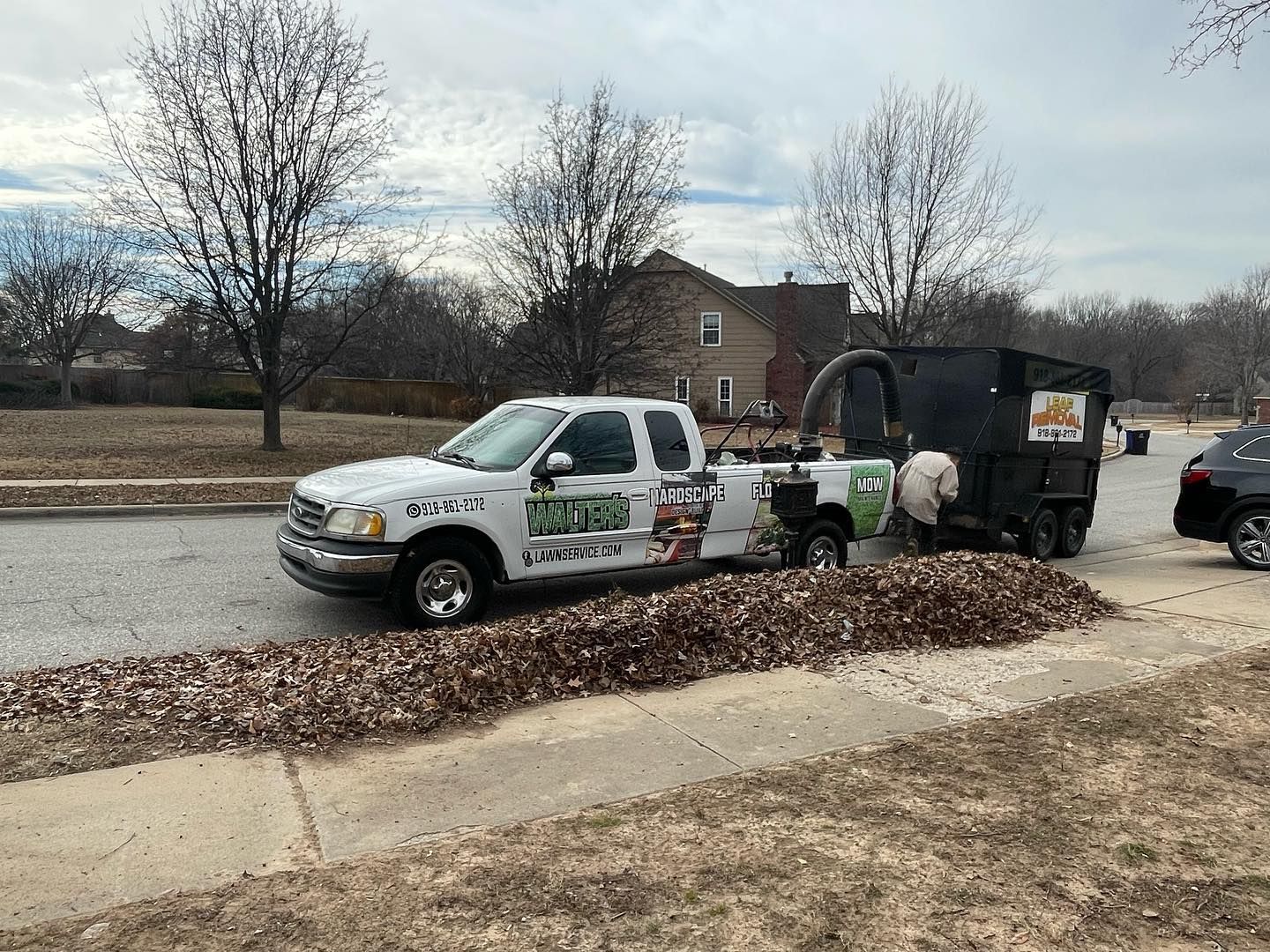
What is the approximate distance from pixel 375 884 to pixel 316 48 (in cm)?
1986

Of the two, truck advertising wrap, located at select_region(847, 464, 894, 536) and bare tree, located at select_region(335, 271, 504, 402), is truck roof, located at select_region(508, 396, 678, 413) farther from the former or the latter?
bare tree, located at select_region(335, 271, 504, 402)

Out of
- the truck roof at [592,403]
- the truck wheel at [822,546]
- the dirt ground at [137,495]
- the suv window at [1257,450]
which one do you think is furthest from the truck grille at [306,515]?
the suv window at [1257,450]

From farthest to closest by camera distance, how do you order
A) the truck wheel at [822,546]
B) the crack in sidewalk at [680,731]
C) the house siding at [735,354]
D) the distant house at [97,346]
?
the distant house at [97,346] → the house siding at [735,354] → the truck wheel at [822,546] → the crack in sidewalk at [680,731]

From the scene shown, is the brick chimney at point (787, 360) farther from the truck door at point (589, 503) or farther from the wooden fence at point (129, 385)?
the truck door at point (589, 503)

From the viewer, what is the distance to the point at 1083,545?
13375mm

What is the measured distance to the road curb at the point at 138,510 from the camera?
41.1 feet

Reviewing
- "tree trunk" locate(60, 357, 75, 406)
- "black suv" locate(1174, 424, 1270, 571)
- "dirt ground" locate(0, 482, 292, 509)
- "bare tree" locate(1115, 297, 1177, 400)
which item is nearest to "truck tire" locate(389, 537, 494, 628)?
"dirt ground" locate(0, 482, 292, 509)

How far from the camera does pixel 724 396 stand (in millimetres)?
43031

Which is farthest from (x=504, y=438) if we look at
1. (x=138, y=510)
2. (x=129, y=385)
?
(x=129, y=385)

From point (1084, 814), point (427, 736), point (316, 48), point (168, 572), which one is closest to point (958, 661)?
point (1084, 814)

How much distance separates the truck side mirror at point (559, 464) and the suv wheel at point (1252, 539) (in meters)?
8.88

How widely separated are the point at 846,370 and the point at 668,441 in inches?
144

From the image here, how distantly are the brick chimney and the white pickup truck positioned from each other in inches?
1307

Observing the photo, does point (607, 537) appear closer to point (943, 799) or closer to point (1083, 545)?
point (943, 799)
